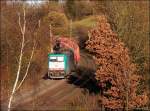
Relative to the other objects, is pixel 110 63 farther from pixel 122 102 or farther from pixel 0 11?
pixel 0 11

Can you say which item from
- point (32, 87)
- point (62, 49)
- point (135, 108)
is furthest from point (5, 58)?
point (135, 108)

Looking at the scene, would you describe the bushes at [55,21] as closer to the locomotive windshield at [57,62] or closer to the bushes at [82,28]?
the locomotive windshield at [57,62]

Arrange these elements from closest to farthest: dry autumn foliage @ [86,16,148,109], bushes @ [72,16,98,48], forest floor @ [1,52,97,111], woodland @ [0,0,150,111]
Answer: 1. woodland @ [0,0,150,111]
2. dry autumn foliage @ [86,16,148,109]
3. forest floor @ [1,52,97,111]
4. bushes @ [72,16,98,48]

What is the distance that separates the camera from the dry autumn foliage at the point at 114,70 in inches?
1420

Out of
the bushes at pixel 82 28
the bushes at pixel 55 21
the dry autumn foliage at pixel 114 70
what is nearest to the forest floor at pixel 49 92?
the dry autumn foliage at pixel 114 70

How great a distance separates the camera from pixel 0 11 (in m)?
51.8

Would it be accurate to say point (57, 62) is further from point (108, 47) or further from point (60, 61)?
point (108, 47)

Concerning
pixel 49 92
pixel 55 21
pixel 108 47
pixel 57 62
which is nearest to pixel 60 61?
pixel 57 62

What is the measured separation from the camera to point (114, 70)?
1478 inches

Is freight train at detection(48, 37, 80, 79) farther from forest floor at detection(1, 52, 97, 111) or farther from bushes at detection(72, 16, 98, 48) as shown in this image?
bushes at detection(72, 16, 98, 48)

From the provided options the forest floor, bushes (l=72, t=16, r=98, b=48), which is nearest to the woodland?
the forest floor

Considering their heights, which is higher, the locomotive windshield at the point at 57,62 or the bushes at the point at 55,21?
the bushes at the point at 55,21

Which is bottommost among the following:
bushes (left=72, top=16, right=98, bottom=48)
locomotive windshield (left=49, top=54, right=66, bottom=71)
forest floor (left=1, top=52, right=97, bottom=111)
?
forest floor (left=1, top=52, right=97, bottom=111)

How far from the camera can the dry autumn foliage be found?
36062 millimetres
